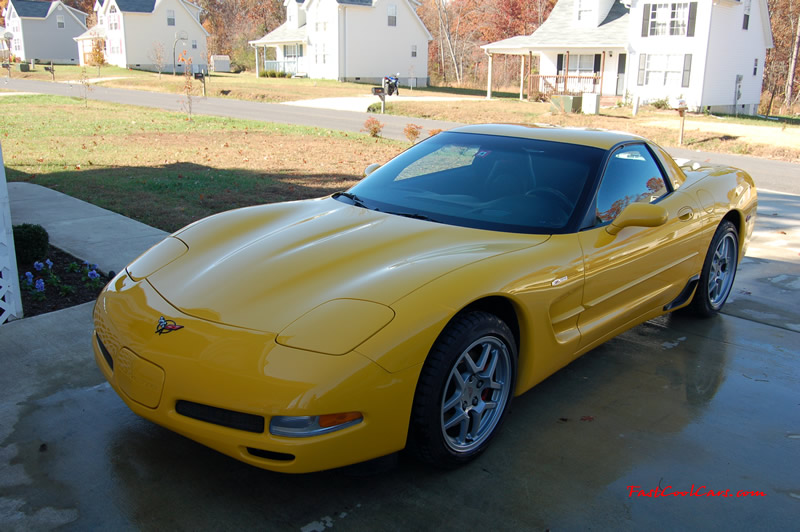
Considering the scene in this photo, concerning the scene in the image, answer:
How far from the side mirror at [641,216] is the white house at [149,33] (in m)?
58.4

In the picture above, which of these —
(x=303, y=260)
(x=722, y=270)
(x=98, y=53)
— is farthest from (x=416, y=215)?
(x=98, y=53)

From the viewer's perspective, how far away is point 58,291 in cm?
526

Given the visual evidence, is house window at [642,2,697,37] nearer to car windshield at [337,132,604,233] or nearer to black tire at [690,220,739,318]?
black tire at [690,220,739,318]

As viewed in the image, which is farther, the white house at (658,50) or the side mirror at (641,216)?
the white house at (658,50)

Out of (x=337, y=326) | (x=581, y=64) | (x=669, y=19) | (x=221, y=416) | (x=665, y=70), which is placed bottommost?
(x=221, y=416)

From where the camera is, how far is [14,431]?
334cm

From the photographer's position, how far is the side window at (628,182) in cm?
401

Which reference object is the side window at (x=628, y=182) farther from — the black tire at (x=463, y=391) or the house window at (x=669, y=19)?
the house window at (x=669, y=19)

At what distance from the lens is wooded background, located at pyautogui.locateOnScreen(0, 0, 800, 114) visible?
153 feet

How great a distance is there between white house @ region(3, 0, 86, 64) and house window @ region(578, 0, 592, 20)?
5778 cm

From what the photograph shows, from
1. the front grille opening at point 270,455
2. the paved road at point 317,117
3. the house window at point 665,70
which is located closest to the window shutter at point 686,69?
the house window at point 665,70

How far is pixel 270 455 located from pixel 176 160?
1106 cm

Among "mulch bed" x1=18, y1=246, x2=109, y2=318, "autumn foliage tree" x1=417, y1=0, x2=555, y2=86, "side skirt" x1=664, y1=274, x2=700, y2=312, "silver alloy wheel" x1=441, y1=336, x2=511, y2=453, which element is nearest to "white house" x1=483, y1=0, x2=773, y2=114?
"autumn foliage tree" x1=417, y1=0, x2=555, y2=86

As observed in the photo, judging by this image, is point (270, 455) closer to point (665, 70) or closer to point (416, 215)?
point (416, 215)
